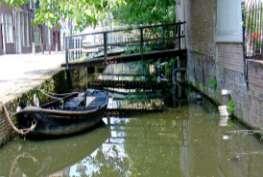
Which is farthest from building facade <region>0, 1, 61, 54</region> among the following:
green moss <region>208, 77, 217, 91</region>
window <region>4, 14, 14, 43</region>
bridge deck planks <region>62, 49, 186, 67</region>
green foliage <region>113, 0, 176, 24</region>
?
green moss <region>208, 77, 217, 91</region>

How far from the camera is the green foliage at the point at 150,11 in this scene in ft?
76.2

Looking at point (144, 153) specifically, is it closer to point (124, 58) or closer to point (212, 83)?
point (212, 83)

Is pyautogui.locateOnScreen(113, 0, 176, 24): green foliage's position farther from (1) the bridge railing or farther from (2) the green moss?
(2) the green moss

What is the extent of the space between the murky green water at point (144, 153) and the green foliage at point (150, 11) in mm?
10983

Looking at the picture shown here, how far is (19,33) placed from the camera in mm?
34875

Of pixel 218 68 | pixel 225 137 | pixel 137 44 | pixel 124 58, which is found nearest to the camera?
pixel 225 137

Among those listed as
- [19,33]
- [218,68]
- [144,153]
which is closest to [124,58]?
[218,68]

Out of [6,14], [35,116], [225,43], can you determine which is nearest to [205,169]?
[35,116]

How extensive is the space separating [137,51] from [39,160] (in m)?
12.2

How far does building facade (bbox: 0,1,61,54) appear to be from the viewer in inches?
1238

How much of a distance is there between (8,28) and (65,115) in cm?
2246

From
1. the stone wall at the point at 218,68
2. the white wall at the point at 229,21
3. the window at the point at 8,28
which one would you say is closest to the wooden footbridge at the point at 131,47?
the stone wall at the point at 218,68

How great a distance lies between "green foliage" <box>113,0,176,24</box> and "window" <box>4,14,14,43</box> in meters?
10.3

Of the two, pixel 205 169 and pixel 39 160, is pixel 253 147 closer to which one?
pixel 205 169
